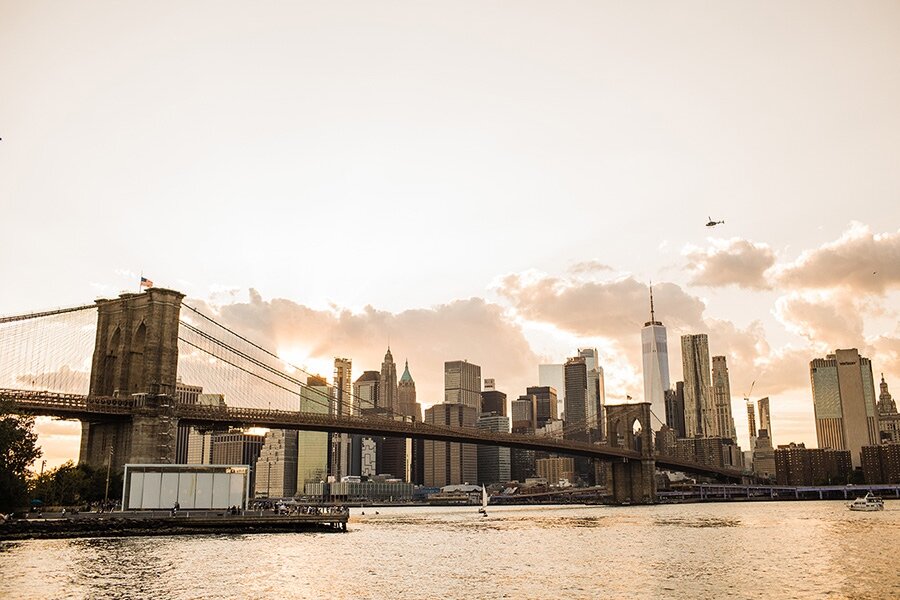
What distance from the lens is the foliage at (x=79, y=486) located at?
7431cm

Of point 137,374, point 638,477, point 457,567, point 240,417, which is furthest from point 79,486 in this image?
point 638,477

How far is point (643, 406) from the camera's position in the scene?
171875 millimetres

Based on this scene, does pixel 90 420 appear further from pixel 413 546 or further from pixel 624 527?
pixel 624 527

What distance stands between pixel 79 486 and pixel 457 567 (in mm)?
43680

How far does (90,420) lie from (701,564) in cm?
5764

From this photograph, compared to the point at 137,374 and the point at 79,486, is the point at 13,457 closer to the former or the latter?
the point at 79,486

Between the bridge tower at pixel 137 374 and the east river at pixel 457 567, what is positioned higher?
the bridge tower at pixel 137 374

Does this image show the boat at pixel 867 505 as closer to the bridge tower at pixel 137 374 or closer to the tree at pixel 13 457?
the bridge tower at pixel 137 374

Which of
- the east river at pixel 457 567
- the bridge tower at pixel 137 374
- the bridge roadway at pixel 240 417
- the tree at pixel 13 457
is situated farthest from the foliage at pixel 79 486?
the east river at pixel 457 567

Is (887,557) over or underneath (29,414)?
underneath

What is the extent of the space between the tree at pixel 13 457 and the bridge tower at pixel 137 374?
14579mm

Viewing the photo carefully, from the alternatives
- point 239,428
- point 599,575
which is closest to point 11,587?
point 599,575

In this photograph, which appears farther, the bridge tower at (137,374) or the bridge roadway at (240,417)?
the bridge tower at (137,374)

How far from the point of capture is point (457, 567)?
45.3 m
